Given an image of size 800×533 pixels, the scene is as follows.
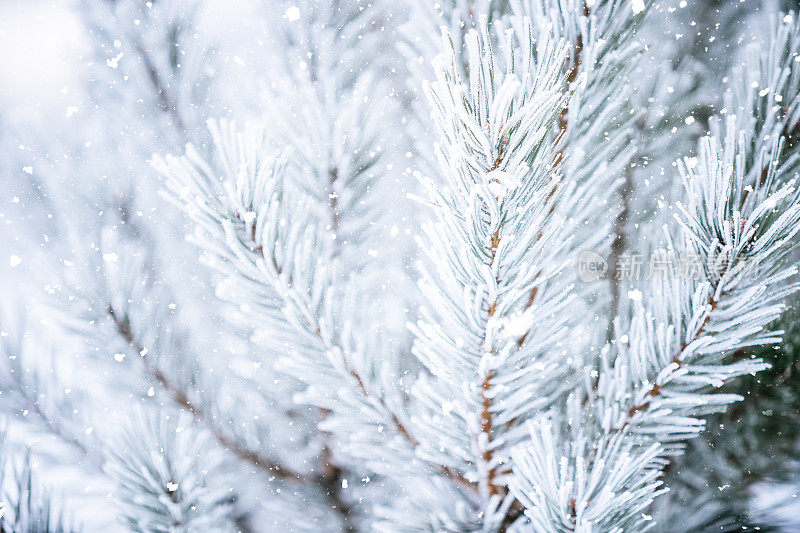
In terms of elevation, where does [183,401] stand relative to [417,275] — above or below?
below

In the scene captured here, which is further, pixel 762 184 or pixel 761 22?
pixel 761 22

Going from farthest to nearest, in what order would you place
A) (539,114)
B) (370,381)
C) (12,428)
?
(12,428) < (370,381) < (539,114)

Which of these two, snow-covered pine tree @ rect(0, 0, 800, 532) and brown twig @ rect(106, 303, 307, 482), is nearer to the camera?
snow-covered pine tree @ rect(0, 0, 800, 532)

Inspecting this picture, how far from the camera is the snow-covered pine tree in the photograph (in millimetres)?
184

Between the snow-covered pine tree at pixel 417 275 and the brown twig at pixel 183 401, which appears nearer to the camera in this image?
the snow-covered pine tree at pixel 417 275

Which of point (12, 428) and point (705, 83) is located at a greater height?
point (705, 83)

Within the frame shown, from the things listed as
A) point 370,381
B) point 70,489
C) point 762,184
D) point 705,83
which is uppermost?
point 705,83

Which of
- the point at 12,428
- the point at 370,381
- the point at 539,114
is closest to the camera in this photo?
the point at 539,114

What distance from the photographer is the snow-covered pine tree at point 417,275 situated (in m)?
0.18

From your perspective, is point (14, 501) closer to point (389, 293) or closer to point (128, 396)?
point (128, 396)

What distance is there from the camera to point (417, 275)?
0.43 m

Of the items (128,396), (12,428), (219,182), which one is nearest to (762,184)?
(219,182)

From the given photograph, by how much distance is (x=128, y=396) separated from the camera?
0.34 meters

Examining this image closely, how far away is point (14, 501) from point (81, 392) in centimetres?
12
